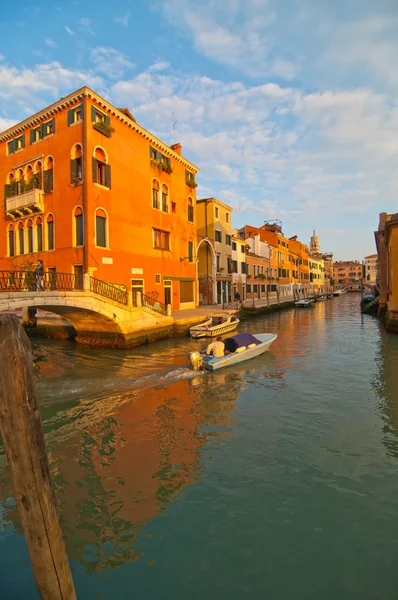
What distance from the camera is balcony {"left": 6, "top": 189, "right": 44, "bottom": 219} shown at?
19.0 metres

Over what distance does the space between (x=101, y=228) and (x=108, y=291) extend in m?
3.74

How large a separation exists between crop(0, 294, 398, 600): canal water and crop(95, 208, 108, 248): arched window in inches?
376

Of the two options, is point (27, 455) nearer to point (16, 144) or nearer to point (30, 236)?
point (30, 236)

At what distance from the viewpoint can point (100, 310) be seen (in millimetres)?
14867

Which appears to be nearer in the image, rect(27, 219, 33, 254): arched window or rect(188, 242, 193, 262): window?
rect(27, 219, 33, 254): arched window

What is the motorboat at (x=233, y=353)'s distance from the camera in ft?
37.3

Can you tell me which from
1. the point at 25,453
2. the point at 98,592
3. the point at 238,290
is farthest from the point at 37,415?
the point at 238,290

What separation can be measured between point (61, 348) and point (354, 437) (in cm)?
1391

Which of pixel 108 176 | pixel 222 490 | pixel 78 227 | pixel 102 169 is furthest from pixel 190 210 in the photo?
pixel 222 490

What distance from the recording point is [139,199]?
2092cm

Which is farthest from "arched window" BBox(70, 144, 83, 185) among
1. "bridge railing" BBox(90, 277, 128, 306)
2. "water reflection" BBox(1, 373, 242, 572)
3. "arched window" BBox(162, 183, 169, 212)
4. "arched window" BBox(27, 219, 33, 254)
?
"water reflection" BBox(1, 373, 242, 572)

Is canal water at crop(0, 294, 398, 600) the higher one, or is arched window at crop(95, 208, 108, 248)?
arched window at crop(95, 208, 108, 248)

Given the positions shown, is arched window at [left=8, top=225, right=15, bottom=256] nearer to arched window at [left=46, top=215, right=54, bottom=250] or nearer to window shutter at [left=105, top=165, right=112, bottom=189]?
arched window at [left=46, top=215, right=54, bottom=250]

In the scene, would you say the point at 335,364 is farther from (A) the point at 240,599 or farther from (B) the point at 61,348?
(B) the point at 61,348
